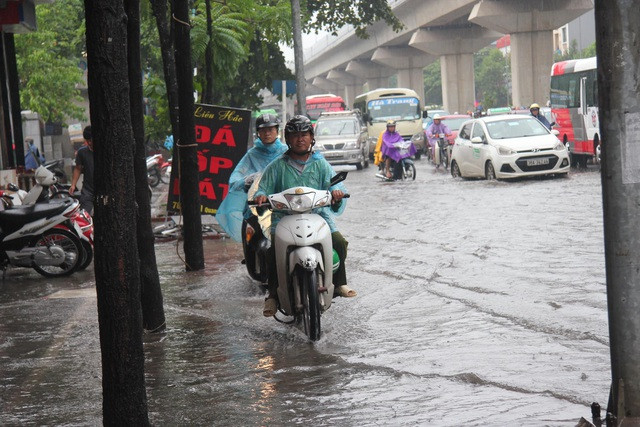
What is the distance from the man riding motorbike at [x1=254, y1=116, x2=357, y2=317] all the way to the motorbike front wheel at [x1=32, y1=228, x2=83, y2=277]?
519cm

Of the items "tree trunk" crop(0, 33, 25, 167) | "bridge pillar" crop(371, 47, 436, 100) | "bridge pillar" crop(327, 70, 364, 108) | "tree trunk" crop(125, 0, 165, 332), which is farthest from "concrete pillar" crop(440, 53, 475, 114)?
"tree trunk" crop(125, 0, 165, 332)

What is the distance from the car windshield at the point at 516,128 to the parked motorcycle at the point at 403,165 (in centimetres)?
278

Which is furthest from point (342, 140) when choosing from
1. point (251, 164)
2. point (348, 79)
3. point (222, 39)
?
point (348, 79)

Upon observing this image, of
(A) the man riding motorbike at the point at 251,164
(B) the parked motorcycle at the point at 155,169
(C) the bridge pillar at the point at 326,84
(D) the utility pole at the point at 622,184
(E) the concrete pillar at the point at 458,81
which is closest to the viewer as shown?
(D) the utility pole at the point at 622,184

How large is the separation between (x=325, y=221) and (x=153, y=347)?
1597 mm

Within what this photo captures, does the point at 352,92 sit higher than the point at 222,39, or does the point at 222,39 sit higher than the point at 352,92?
the point at 352,92

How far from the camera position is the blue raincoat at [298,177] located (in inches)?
333

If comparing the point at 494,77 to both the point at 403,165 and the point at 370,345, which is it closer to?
the point at 403,165

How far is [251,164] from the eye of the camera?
10727mm

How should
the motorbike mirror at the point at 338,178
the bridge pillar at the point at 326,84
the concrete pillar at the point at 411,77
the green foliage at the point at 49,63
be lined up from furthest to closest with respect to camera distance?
the bridge pillar at the point at 326,84 < the concrete pillar at the point at 411,77 < the green foliage at the point at 49,63 < the motorbike mirror at the point at 338,178

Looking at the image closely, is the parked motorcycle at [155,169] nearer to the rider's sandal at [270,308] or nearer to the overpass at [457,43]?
the overpass at [457,43]

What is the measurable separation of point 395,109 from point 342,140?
9.01 meters

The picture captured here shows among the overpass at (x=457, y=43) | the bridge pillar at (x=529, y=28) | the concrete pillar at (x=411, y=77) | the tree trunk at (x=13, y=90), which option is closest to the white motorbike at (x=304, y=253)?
the tree trunk at (x=13, y=90)

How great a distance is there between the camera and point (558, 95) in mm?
31266
